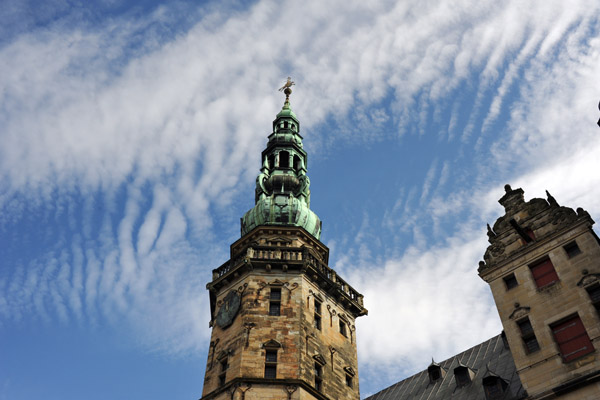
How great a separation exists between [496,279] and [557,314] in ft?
11.7

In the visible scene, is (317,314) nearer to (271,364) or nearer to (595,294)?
(271,364)

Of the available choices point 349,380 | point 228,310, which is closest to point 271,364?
point 228,310

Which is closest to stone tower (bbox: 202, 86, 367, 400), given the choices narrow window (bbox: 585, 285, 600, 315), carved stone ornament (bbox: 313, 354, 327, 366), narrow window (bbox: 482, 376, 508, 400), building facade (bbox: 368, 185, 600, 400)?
carved stone ornament (bbox: 313, 354, 327, 366)

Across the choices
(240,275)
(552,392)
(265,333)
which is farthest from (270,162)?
(552,392)

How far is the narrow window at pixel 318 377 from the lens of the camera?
30.5 meters

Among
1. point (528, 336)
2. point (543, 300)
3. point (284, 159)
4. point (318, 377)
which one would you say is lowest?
point (528, 336)

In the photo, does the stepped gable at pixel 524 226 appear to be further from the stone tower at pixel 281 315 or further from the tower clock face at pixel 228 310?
the tower clock face at pixel 228 310

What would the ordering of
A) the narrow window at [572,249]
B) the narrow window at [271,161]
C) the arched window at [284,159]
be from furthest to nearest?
the arched window at [284,159]
the narrow window at [271,161]
the narrow window at [572,249]

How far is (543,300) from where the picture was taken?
79.3 ft

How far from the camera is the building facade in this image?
21797 millimetres

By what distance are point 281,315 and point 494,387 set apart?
11.5 m

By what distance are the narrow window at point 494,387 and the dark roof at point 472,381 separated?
0.20 meters

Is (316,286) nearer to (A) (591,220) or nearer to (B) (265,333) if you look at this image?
(B) (265,333)

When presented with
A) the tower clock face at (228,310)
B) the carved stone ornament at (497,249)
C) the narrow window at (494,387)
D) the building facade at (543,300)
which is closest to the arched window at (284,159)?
the tower clock face at (228,310)
